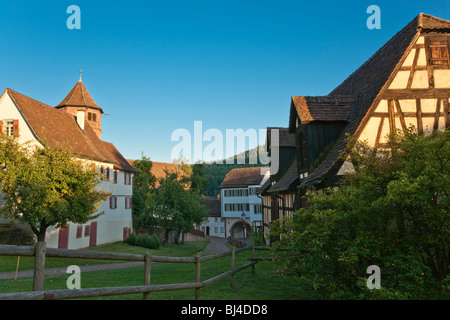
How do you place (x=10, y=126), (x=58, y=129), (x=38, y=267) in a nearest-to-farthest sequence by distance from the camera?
1. (x=38, y=267)
2. (x=10, y=126)
3. (x=58, y=129)

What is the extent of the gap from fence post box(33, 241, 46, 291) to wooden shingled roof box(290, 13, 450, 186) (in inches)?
328

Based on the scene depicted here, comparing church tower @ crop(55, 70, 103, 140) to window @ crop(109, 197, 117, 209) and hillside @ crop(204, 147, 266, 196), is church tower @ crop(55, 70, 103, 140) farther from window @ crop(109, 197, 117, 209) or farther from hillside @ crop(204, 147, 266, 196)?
hillside @ crop(204, 147, 266, 196)

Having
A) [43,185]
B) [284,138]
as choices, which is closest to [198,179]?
[284,138]

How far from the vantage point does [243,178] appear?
5588cm

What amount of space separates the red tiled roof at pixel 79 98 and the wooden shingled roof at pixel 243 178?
2387 cm

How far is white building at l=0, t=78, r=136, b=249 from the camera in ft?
81.4

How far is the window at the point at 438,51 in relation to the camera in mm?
11438

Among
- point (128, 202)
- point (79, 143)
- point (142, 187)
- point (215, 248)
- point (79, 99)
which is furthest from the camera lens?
point (142, 187)

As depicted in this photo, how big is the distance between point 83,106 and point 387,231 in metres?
40.6

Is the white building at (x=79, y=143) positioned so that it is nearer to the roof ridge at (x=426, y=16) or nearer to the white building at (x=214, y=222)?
the roof ridge at (x=426, y=16)

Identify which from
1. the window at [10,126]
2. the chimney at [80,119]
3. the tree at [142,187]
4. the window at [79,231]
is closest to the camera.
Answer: the window at [10,126]

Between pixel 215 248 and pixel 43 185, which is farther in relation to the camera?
pixel 215 248

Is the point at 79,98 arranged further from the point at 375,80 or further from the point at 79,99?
the point at 375,80

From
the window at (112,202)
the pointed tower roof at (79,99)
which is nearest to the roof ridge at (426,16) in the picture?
the window at (112,202)
